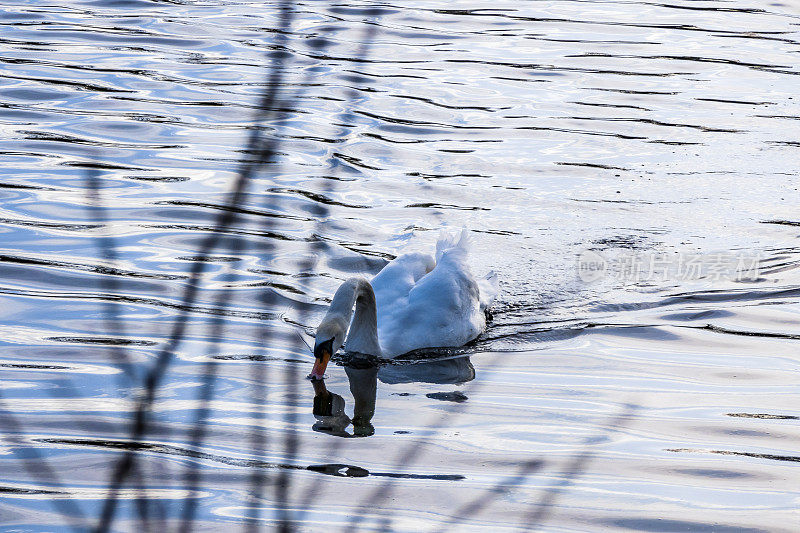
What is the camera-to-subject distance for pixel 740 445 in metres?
6.20

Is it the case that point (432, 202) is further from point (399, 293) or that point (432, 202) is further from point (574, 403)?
point (574, 403)

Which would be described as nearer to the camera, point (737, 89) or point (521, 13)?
point (737, 89)

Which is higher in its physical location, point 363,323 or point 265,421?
point 265,421

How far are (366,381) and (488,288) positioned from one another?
1793 millimetres

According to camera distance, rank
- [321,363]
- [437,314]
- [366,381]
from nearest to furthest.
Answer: [321,363], [366,381], [437,314]

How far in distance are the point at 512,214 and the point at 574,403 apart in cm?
409

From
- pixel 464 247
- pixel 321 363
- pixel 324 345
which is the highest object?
pixel 464 247

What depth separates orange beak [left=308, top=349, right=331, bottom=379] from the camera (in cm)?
706

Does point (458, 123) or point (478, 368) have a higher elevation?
point (458, 123)

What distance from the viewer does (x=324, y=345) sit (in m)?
7.07

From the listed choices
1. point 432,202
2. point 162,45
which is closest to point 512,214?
point 432,202

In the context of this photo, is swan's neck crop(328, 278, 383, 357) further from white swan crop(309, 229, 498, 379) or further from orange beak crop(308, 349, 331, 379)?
orange beak crop(308, 349, 331, 379)

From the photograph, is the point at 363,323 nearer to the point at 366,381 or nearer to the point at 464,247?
the point at 366,381

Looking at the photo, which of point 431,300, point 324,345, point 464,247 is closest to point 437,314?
point 431,300
